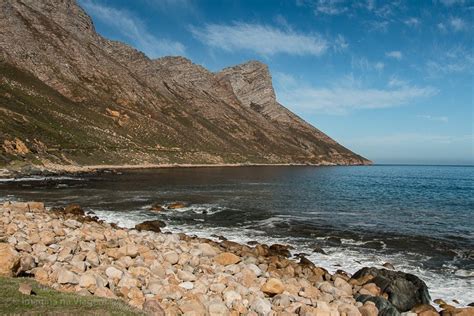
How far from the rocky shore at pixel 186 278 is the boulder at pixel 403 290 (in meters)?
0.05

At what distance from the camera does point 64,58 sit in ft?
641

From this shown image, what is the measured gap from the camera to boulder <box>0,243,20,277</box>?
47.7ft

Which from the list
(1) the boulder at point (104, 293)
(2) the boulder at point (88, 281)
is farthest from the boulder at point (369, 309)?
(2) the boulder at point (88, 281)

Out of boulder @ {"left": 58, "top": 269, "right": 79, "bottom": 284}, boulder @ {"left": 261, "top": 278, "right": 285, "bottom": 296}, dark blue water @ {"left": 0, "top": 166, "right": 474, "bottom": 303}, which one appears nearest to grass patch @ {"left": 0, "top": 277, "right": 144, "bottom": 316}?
boulder @ {"left": 58, "top": 269, "right": 79, "bottom": 284}

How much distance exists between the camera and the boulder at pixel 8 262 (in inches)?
572

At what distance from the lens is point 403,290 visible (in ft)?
63.8

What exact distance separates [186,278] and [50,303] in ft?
21.2

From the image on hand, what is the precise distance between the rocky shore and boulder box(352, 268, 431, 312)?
50 millimetres

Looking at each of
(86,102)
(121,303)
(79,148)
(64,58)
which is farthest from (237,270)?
(64,58)

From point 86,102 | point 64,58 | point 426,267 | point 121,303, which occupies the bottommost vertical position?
point 426,267

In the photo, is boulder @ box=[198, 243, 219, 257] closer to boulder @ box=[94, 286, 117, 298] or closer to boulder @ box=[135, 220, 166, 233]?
boulder @ box=[94, 286, 117, 298]

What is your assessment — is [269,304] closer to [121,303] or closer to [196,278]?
[196,278]

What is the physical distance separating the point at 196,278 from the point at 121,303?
462cm

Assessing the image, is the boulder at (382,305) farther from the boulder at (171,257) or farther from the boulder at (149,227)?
the boulder at (149,227)
